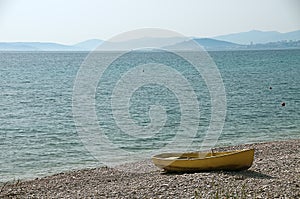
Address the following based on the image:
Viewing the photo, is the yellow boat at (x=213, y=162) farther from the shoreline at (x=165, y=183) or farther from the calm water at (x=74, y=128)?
the calm water at (x=74, y=128)

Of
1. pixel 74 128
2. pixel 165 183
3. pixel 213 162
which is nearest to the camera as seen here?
pixel 165 183

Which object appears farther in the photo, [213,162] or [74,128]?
[74,128]

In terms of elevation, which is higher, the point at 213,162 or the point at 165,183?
the point at 213,162

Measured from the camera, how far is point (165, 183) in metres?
14.7

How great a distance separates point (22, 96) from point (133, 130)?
2826 cm

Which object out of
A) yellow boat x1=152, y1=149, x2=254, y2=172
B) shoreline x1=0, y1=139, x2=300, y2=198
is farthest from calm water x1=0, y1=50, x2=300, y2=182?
yellow boat x1=152, y1=149, x2=254, y2=172

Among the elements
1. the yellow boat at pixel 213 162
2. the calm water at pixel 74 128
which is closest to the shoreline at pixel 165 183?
the yellow boat at pixel 213 162

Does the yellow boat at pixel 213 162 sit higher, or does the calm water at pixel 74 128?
the yellow boat at pixel 213 162

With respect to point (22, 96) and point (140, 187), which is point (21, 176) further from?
point (22, 96)

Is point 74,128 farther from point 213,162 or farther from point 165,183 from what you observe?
point 165,183

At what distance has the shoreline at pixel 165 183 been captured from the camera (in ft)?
42.6

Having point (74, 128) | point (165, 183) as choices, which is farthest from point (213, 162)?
point (74, 128)

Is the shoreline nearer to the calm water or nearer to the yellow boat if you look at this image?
the yellow boat

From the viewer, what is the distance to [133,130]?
100.0ft
